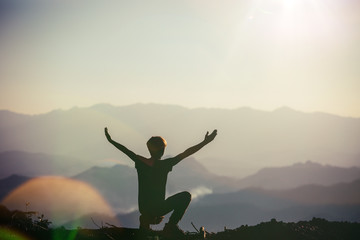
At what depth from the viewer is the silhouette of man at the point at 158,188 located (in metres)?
11.5

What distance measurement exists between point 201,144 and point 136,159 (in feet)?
5.39

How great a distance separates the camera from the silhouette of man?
11.5m

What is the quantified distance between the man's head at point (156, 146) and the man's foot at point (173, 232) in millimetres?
1673

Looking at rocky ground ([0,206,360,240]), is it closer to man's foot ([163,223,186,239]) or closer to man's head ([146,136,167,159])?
man's foot ([163,223,186,239])

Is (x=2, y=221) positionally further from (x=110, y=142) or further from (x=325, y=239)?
(x=325, y=239)

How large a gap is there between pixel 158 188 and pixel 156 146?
3.31ft

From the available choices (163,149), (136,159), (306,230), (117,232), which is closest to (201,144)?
(163,149)

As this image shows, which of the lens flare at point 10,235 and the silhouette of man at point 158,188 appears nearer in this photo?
the silhouette of man at point 158,188

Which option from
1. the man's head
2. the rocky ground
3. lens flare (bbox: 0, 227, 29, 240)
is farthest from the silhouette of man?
lens flare (bbox: 0, 227, 29, 240)

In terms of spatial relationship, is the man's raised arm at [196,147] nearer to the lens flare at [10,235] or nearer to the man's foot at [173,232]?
the man's foot at [173,232]

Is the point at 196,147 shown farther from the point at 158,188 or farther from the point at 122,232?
the point at 122,232

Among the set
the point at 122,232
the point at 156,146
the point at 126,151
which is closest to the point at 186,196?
the point at 156,146

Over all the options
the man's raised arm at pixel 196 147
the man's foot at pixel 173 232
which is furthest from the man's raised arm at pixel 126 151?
the man's foot at pixel 173 232

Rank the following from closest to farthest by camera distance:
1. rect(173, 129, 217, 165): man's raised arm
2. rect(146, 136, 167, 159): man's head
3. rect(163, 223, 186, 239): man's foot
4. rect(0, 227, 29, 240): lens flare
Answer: rect(173, 129, 217, 165): man's raised arm, rect(146, 136, 167, 159): man's head, rect(163, 223, 186, 239): man's foot, rect(0, 227, 29, 240): lens flare
